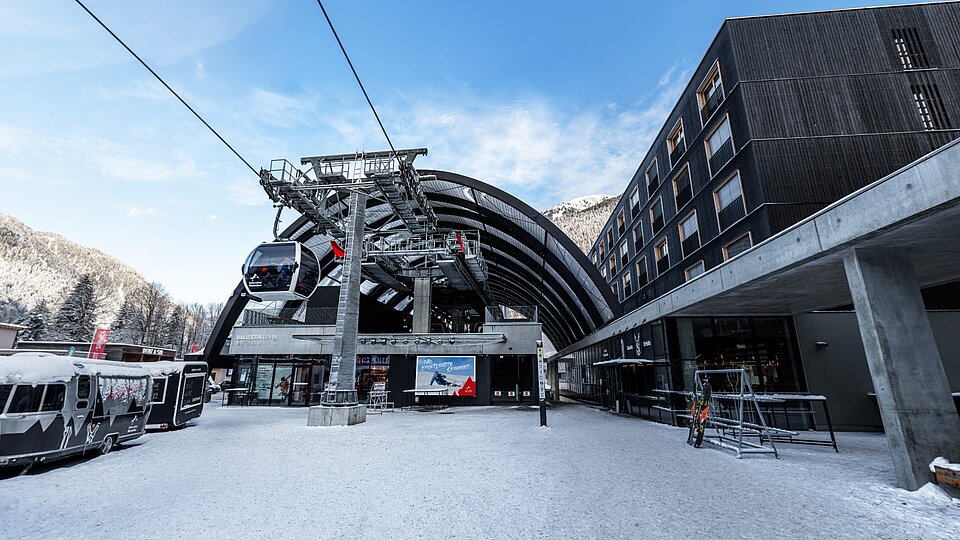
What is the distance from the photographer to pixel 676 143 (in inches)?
968

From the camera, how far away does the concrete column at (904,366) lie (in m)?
6.14

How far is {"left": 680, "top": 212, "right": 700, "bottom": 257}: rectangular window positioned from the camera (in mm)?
21984

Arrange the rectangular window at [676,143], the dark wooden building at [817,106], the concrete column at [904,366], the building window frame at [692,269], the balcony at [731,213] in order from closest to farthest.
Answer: the concrete column at [904,366]
the dark wooden building at [817,106]
the balcony at [731,213]
the building window frame at [692,269]
the rectangular window at [676,143]

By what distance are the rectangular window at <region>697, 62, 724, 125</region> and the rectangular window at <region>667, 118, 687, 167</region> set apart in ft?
6.78

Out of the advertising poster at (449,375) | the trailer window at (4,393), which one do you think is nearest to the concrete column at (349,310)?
the advertising poster at (449,375)

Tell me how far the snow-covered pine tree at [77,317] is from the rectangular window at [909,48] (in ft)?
241

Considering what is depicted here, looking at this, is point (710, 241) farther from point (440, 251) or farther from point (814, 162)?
point (440, 251)

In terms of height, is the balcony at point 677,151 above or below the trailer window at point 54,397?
above

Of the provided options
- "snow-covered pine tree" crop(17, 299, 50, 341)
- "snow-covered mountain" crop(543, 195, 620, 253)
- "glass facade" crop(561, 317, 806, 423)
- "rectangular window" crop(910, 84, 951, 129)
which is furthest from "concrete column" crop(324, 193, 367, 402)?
"snow-covered mountain" crop(543, 195, 620, 253)

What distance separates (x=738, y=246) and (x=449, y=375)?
17.8 m

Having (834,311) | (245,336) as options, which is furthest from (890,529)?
(245,336)

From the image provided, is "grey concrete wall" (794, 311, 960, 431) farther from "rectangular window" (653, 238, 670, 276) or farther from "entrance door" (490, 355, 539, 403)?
"entrance door" (490, 355, 539, 403)

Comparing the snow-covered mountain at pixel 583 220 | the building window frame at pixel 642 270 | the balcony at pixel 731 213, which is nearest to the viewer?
the balcony at pixel 731 213

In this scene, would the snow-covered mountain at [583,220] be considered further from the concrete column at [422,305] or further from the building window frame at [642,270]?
the concrete column at [422,305]
